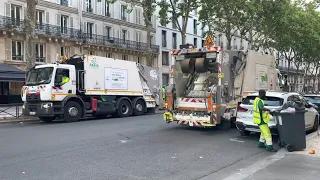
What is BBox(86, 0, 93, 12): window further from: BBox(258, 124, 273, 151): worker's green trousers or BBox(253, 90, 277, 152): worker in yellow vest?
BBox(258, 124, 273, 151): worker's green trousers

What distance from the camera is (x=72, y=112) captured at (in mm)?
15938

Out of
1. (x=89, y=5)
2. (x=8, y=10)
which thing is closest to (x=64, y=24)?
(x=89, y=5)

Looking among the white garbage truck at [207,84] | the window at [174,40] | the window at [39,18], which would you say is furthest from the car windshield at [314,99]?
the window at [174,40]

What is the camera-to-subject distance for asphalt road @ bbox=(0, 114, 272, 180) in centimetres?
641

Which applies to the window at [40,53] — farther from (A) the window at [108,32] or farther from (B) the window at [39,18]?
(A) the window at [108,32]

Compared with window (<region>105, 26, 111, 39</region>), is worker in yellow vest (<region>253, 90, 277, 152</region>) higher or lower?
lower

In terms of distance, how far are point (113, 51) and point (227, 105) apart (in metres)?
27.9

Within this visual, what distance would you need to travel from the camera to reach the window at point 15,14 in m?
29.6

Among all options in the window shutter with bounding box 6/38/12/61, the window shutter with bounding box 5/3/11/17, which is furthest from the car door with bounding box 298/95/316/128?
the window shutter with bounding box 5/3/11/17

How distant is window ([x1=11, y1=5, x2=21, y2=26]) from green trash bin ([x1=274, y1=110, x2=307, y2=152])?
26816 millimetres

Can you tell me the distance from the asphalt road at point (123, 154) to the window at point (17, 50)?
66.0 feet

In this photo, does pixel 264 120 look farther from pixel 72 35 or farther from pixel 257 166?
pixel 72 35

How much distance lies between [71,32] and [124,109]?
18.1 m

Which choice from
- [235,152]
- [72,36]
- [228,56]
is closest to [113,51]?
[72,36]
